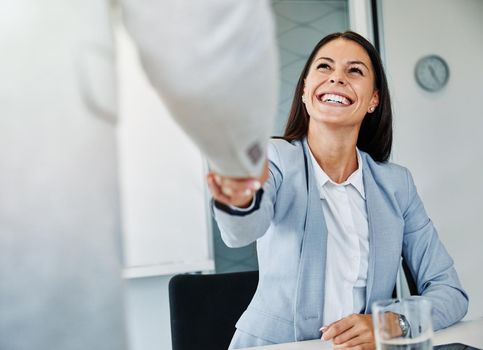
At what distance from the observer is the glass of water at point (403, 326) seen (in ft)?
2.71

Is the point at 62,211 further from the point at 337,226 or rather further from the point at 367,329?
Answer: the point at 337,226

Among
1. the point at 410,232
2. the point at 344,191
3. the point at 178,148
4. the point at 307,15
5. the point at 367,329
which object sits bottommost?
the point at 367,329

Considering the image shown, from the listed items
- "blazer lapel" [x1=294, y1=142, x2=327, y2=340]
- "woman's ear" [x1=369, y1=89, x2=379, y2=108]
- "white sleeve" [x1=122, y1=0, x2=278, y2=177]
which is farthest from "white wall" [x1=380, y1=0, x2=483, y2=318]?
"white sleeve" [x1=122, y1=0, x2=278, y2=177]

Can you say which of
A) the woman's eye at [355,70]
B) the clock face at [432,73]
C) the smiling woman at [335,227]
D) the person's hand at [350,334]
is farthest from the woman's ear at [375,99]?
the clock face at [432,73]

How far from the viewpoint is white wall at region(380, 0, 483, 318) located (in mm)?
3145

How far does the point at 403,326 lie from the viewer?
2.74 feet

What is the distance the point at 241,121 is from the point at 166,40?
0.09m

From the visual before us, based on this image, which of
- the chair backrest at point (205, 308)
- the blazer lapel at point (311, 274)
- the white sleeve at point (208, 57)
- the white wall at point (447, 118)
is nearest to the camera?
the white sleeve at point (208, 57)

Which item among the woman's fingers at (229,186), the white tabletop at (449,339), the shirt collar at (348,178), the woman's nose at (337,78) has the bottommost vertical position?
the white tabletop at (449,339)

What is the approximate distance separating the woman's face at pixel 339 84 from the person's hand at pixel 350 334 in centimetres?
63

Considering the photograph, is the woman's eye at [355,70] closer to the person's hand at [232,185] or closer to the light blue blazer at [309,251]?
the light blue blazer at [309,251]

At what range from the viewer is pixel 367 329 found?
4.01 ft

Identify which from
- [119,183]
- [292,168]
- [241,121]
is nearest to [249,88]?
[241,121]

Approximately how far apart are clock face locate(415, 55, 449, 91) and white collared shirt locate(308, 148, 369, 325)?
1763 millimetres
